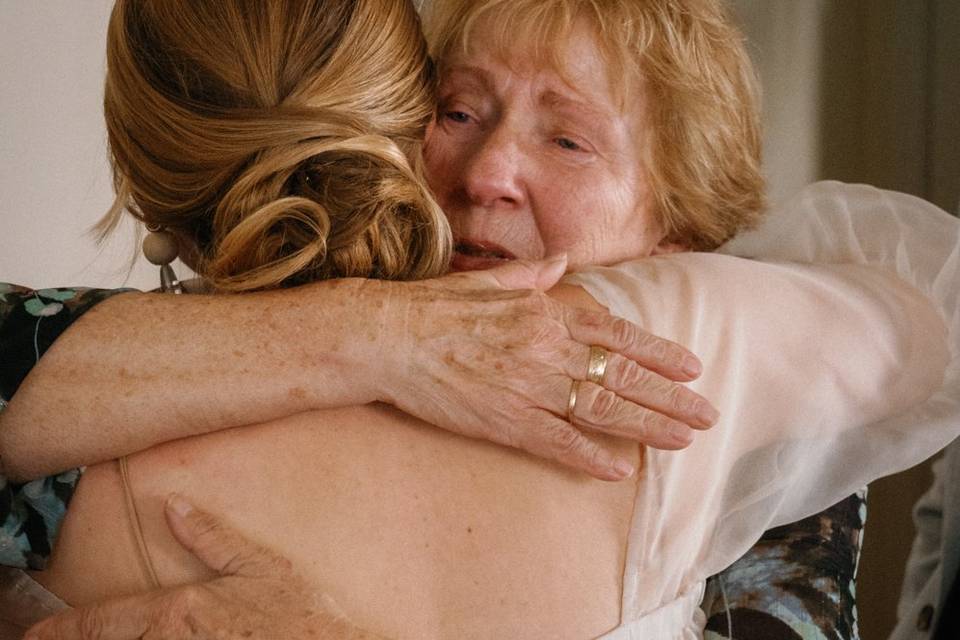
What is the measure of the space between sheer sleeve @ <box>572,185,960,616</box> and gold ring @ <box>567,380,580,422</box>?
4.1 inches

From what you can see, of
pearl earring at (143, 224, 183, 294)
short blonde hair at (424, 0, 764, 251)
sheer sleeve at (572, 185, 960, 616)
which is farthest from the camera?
short blonde hair at (424, 0, 764, 251)

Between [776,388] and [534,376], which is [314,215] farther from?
[776,388]

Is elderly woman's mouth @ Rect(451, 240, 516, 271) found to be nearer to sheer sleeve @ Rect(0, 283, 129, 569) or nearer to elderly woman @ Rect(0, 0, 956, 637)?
elderly woman @ Rect(0, 0, 956, 637)

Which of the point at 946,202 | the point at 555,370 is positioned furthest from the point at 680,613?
the point at 946,202

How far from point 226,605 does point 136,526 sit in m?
0.12

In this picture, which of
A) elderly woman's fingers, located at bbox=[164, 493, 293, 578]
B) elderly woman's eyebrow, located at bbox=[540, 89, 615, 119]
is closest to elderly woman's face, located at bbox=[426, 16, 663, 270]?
elderly woman's eyebrow, located at bbox=[540, 89, 615, 119]

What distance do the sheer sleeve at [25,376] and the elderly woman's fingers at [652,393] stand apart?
1.81 ft

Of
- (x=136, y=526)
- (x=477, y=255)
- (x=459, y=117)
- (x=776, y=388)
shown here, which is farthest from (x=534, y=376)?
(x=459, y=117)

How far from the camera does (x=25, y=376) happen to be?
0.98 meters

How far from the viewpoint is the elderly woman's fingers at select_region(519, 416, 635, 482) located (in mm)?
954

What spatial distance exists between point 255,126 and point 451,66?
58 centimetres

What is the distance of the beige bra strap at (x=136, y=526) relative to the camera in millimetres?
929

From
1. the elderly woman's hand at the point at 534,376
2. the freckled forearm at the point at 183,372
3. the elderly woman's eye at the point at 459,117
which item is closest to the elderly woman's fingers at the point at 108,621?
the freckled forearm at the point at 183,372

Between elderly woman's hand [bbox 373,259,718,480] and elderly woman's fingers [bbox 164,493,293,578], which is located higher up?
elderly woman's hand [bbox 373,259,718,480]
